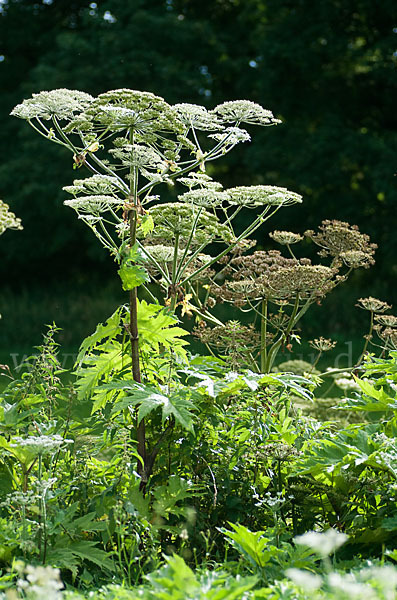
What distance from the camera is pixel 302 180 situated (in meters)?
12.9

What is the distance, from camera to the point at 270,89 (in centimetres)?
1343

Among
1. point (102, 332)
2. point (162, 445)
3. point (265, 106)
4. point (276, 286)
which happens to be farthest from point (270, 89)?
point (162, 445)

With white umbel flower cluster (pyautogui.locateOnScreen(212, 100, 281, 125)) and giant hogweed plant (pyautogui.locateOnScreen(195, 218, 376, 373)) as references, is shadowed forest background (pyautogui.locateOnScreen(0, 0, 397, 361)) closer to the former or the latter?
giant hogweed plant (pyautogui.locateOnScreen(195, 218, 376, 373))

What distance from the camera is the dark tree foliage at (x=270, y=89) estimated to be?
12875 millimetres

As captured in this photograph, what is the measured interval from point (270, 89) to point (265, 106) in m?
0.71

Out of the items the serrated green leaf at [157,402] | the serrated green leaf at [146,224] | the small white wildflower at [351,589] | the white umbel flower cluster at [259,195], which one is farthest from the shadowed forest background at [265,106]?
the small white wildflower at [351,589]

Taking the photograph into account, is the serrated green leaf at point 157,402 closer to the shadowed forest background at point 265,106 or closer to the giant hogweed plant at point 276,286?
the giant hogweed plant at point 276,286

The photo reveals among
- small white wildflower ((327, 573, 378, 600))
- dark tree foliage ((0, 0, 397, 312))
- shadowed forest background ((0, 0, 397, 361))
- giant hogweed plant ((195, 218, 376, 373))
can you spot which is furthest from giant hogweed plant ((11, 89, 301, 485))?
dark tree foliage ((0, 0, 397, 312))

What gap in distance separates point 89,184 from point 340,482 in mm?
1632

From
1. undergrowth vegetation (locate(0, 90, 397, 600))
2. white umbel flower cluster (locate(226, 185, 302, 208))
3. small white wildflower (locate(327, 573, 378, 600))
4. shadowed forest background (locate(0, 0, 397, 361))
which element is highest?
white umbel flower cluster (locate(226, 185, 302, 208))

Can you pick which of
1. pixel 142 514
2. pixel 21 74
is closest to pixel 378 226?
pixel 21 74

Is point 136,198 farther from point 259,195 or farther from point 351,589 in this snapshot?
point 351,589

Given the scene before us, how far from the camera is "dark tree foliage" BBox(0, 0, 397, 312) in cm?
1288

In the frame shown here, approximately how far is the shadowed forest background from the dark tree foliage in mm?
27
